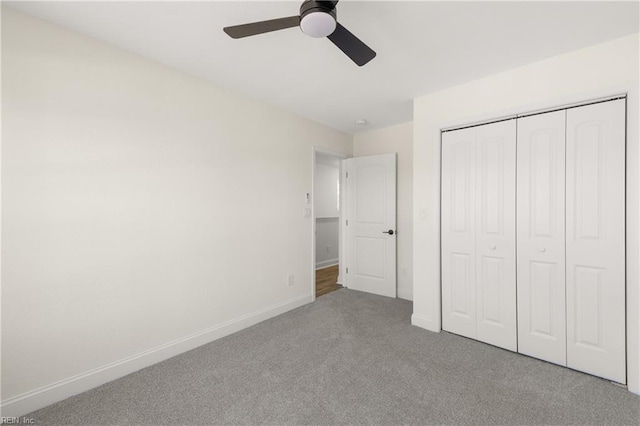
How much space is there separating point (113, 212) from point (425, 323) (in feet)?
9.83

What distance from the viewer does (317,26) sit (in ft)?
4.66

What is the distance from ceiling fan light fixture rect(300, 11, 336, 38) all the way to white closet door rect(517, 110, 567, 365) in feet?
6.36

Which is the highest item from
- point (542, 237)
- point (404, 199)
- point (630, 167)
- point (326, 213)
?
point (630, 167)

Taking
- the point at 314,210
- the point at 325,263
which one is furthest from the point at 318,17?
the point at 325,263

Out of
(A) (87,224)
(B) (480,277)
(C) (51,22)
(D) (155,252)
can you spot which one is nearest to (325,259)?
(B) (480,277)

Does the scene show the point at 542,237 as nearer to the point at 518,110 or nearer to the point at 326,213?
the point at 518,110

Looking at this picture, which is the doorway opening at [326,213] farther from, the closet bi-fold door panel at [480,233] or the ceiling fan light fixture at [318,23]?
the ceiling fan light fixture at [318,23]

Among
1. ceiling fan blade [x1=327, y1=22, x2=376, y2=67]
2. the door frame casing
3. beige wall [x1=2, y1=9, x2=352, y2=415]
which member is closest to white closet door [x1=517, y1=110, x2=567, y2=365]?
ceiling fan blade [x1=327, y1=22, x2=376, y2=67]

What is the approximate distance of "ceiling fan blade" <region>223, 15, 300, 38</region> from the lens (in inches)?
56.8

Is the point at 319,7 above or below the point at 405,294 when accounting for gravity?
above

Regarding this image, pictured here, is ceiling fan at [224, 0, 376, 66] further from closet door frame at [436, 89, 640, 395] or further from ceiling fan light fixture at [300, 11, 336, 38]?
closet door frame at [436, 89, 640, 395]

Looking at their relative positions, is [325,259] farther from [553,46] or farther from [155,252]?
[553,46]

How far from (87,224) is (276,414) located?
1.79 m

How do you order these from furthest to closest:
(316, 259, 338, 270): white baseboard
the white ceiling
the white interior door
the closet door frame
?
(316, 259, 338, 270): white baseboard, the white interior door, the closet door frame, the white ceiling
